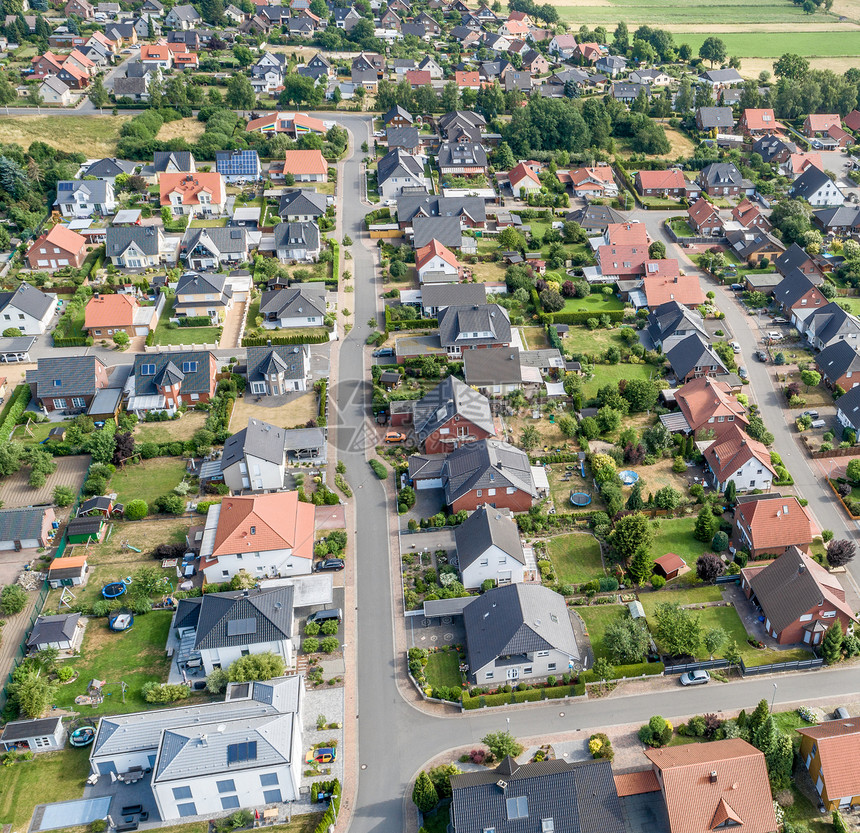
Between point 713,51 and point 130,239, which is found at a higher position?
point 713,51

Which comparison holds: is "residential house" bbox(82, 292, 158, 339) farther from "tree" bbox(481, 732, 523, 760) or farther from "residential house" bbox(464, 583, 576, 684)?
"tree" bbox(481, 732, 523, 760)

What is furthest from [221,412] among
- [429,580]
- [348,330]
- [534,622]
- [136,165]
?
[136,165]

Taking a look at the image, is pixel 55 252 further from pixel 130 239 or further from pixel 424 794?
pixel 424 794

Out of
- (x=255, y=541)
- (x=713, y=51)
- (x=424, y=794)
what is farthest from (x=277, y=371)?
(x=713, y=51)

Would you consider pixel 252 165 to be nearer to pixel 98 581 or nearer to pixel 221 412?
pixel 221 412

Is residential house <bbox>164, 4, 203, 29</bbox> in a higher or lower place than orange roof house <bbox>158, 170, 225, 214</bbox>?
higher

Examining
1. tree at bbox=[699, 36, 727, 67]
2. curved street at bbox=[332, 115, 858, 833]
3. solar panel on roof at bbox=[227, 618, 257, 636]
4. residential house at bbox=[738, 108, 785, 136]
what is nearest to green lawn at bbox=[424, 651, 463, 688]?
curved street at bbox=[332, 115, 858, 833]
